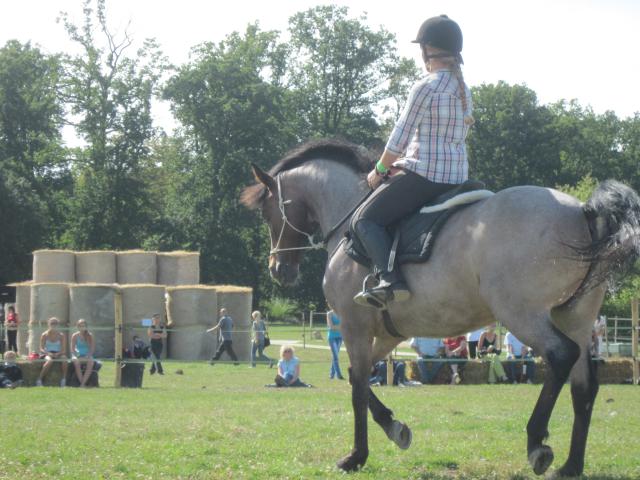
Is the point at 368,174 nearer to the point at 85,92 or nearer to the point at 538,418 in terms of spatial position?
the point at 538,418

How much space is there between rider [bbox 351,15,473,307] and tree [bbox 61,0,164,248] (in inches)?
2240

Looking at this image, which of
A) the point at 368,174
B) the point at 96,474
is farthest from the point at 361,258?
the point at 96,474

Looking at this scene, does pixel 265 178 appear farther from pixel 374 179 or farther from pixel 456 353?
pixel 456 353

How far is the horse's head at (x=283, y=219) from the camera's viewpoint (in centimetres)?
954

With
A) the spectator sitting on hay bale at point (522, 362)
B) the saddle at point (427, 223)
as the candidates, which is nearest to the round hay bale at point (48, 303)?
the spectator sitting on hay bale at point (522, 362)

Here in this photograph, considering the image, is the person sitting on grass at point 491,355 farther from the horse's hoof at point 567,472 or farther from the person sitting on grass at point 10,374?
the horse's hoof at point 567,472

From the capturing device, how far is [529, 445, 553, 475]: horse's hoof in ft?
22.9

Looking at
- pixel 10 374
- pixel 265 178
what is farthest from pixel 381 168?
pixel 10 374

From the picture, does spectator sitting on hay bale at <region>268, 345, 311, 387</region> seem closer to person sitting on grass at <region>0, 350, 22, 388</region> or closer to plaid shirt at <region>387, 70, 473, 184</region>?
person sitting on grass at <region>0, 350, 22, 388</region>

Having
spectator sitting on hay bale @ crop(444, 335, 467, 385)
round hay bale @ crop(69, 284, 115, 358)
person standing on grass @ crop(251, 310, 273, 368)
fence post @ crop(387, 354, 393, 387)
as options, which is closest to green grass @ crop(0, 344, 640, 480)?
fence post @ crop(387, 354, 393, 387)

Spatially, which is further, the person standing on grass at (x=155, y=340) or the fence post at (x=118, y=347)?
the person standing on grass at (x=155, y=340)

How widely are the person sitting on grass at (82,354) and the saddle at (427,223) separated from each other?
14.3 m

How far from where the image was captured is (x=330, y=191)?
363 inches

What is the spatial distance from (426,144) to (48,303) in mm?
27401
